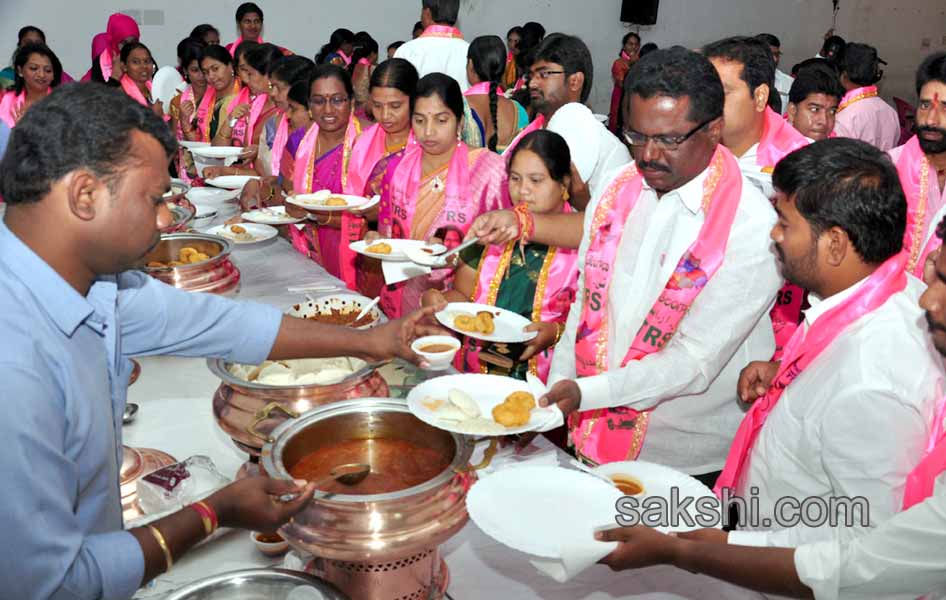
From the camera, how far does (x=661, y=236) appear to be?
171 centimetres

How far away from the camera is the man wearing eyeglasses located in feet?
5.11

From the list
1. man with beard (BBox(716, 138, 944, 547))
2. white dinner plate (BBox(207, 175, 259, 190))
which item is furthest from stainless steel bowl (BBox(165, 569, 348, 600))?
white dinner plate (BBox(207, 175, 259, 190))

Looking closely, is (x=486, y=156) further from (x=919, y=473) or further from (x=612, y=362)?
(x=919, y=473)

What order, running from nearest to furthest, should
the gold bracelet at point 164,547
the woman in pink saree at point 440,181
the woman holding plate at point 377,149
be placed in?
1. the gold bracelet at point 164,547
2. the woman in pink saree at point 440,181
3. the woman holding plate at point 377,149

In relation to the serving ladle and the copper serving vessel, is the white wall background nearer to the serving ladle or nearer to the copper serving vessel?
the copper serving vessel

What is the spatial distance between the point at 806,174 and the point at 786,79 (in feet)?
16.9

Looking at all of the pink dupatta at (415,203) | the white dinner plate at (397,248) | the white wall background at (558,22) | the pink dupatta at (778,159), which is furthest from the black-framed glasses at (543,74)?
the white wall background at (558,22)

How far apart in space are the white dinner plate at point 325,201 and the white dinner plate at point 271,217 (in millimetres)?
90

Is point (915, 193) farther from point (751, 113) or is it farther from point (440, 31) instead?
point (440, 31)

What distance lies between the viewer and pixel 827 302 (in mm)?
1293

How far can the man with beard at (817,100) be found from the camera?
10.6 feet

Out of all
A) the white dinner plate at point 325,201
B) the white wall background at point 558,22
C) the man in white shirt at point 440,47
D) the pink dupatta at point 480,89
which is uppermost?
the white wall background at point 558,22

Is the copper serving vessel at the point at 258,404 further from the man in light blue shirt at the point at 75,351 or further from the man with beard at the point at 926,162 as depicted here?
the man with beard at the point at 926,162

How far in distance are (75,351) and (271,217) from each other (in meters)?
2.13
